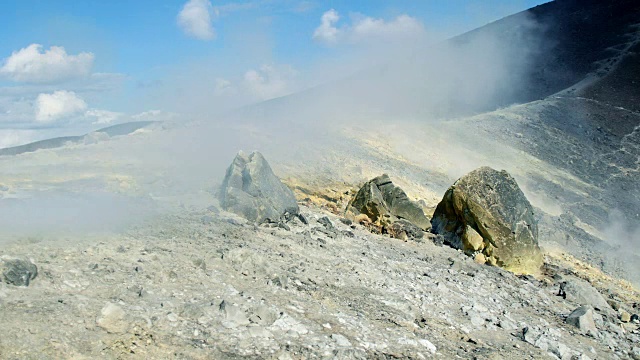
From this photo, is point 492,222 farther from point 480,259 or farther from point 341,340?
point 341,340

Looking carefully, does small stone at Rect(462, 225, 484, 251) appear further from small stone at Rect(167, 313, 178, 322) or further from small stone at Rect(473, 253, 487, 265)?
small stone at Rect(167, 313, 178, 322)

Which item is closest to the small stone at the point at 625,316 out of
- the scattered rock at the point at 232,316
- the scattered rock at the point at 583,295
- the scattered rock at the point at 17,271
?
the scattered rock at the point at 583,295

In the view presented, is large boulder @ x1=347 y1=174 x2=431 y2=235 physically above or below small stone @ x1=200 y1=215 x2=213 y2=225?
below

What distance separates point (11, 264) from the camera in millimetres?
6086

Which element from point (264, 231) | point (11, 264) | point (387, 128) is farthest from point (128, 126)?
point (11, 264)

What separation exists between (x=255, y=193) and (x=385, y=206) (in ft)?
12.3

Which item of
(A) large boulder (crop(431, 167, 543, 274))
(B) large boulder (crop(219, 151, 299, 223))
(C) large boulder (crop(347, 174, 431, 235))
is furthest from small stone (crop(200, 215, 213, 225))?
(A) large boulder (crop(431, 167, 543, 274))

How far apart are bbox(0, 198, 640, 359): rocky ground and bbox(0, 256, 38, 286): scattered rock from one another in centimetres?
12

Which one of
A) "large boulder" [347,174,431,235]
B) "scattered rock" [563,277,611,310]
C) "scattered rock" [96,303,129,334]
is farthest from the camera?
"large boulder" [347,174,431,235]

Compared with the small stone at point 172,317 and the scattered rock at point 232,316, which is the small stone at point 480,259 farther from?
the small stone at point 172,317

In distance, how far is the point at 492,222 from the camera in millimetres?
12617

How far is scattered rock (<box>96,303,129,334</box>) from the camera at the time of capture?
18.0 ft

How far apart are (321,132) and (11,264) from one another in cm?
1847

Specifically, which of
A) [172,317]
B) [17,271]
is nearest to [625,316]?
[172,317]
